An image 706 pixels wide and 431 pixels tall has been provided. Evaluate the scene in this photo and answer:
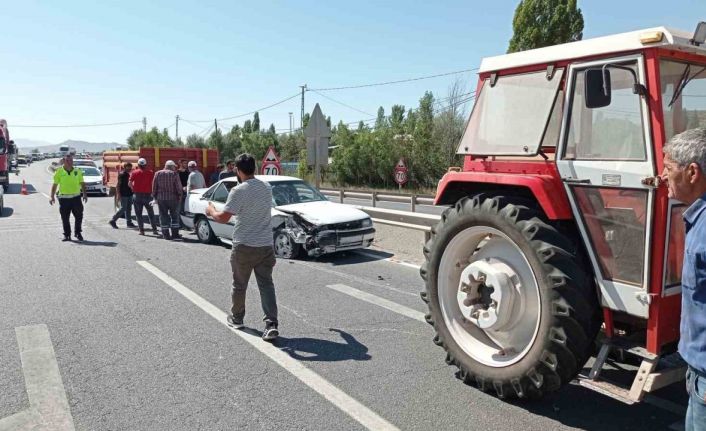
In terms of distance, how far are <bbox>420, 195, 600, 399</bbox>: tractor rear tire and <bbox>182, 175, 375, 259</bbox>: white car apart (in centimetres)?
498

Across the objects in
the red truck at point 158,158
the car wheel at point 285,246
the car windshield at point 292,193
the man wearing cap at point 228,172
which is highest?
the red truck at point 158,158

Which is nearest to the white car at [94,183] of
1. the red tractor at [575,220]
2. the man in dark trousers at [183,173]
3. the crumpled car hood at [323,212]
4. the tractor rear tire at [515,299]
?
the man in dark trousers at [183,173]

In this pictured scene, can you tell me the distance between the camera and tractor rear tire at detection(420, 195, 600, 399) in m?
3.46

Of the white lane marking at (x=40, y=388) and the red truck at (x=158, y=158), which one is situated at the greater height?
the red truck at (x=158, y=158)

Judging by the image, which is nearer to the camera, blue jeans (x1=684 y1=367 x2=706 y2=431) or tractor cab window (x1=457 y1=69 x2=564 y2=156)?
blue jeans (x1=684 y1=367 x2=706 y2=431)

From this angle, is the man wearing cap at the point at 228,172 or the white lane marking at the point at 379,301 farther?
the man wearing cap at the point at 228,172

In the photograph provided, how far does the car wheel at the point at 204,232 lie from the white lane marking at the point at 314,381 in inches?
209

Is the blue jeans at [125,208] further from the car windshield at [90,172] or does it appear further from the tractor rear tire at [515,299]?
the car windshield at [90,172]

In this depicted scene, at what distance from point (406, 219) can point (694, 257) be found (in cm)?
975

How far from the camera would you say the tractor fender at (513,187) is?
3.71 metres

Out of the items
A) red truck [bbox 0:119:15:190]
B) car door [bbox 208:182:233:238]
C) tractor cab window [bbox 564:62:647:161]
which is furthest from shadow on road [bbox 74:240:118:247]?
red truck [bbox 0:119:15:190]

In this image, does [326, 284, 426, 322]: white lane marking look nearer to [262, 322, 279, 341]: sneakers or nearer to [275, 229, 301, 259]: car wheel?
[262, 322, 279, 341]: sneakers

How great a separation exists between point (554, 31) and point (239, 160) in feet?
87.7

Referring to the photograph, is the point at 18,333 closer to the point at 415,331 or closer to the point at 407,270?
→ the point at 415,331
